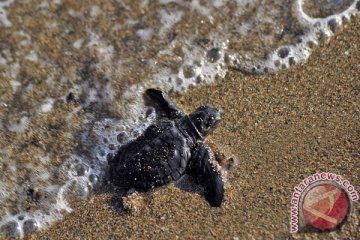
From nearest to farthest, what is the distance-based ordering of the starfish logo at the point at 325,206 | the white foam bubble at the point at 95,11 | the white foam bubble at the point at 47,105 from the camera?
the starfish logo at the point at 325,206 < the white foam bubble at the point at 47,105 < the white foam bubble at the point at 95,11

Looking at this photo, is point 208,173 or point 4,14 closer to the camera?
point 208,173

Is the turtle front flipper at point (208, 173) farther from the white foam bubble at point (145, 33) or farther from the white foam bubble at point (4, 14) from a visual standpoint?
the white foam bubble at point (4, 14)

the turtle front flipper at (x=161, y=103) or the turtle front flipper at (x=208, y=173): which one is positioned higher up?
the turtle front flipper at (x=161, y=103)

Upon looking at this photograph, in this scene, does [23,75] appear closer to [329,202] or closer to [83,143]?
[83,143]

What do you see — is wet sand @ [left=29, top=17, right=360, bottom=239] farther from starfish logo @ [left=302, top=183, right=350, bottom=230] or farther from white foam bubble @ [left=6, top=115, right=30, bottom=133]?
white foam bubble @ [left=6, top=115, right=30, bottom=133]
